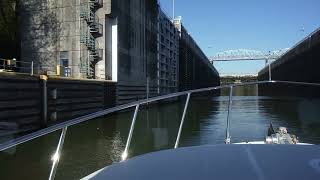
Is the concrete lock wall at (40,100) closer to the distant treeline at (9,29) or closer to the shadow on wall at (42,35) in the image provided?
the shadow on wall at (42,35)

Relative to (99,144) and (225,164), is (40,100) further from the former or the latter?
(225,164)

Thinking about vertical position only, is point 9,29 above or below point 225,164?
above

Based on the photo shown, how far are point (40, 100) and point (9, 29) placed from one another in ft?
49.9

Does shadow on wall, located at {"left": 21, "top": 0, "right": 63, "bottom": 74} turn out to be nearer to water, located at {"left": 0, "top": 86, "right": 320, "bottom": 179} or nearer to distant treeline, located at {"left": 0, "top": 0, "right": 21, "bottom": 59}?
distant treeline, located at {"left": 0, "top": 0, "right": 21, "bottom": 59}

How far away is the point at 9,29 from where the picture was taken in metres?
36.1

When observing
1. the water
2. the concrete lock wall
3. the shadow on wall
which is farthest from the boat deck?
the shadow on wall

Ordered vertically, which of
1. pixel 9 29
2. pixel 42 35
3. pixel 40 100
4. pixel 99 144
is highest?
pixel 9 29

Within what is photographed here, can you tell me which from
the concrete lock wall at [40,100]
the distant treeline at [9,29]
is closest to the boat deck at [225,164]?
the concrete lock wall at [40,100]

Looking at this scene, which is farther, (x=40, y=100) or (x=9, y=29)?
(x=9, y=29)

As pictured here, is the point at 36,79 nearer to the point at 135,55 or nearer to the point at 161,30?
the point at 135,55

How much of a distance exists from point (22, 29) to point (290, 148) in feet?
106

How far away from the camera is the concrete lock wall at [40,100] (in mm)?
19531

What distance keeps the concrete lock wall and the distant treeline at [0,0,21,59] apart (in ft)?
29.0

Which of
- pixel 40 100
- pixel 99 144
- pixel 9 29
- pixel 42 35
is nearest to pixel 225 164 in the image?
pixel 99 144
